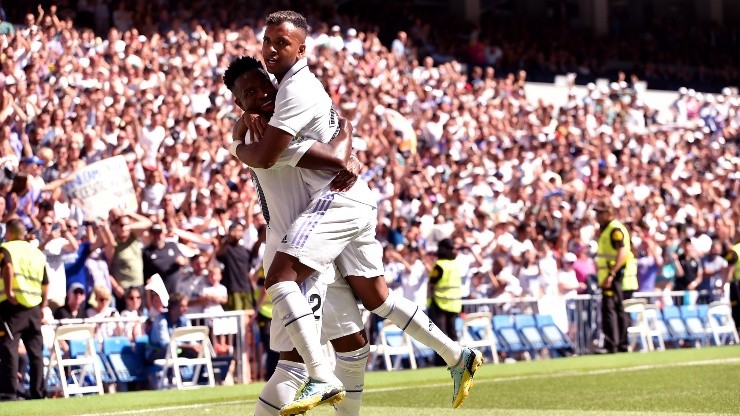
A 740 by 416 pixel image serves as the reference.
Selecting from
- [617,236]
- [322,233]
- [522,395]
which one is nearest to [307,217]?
[322,233]

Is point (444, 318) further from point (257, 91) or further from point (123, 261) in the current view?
point (257, 91)

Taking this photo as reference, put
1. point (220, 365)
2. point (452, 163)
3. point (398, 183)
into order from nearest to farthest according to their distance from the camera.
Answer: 1. point (220, 365)
2. point (398, 183)
3. point (452, 163)

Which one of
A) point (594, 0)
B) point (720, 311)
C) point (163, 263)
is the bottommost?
point (720, 311)

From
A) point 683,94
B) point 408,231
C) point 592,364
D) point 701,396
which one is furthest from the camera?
point 683,94

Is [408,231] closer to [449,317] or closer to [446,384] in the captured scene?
[449,317]

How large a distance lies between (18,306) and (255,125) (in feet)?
24.5

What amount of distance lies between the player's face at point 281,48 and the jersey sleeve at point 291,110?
5.8 inches

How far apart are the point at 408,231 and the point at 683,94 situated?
17.2 metres

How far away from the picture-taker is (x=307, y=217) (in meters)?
7.38

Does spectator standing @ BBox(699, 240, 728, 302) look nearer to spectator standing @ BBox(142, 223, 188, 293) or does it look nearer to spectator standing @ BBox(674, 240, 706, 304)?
spectator standing @ BBox(674, 240, 706, 304)

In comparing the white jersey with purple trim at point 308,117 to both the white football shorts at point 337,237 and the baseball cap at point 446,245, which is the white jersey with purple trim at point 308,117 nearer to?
the white football shorts at point 337,237

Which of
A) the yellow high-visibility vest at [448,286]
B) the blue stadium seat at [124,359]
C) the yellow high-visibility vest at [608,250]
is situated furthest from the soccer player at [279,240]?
the yellow high-visibility vest at [608,250]

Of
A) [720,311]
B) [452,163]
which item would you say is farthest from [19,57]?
[720,311]

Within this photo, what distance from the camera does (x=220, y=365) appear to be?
632 inches
